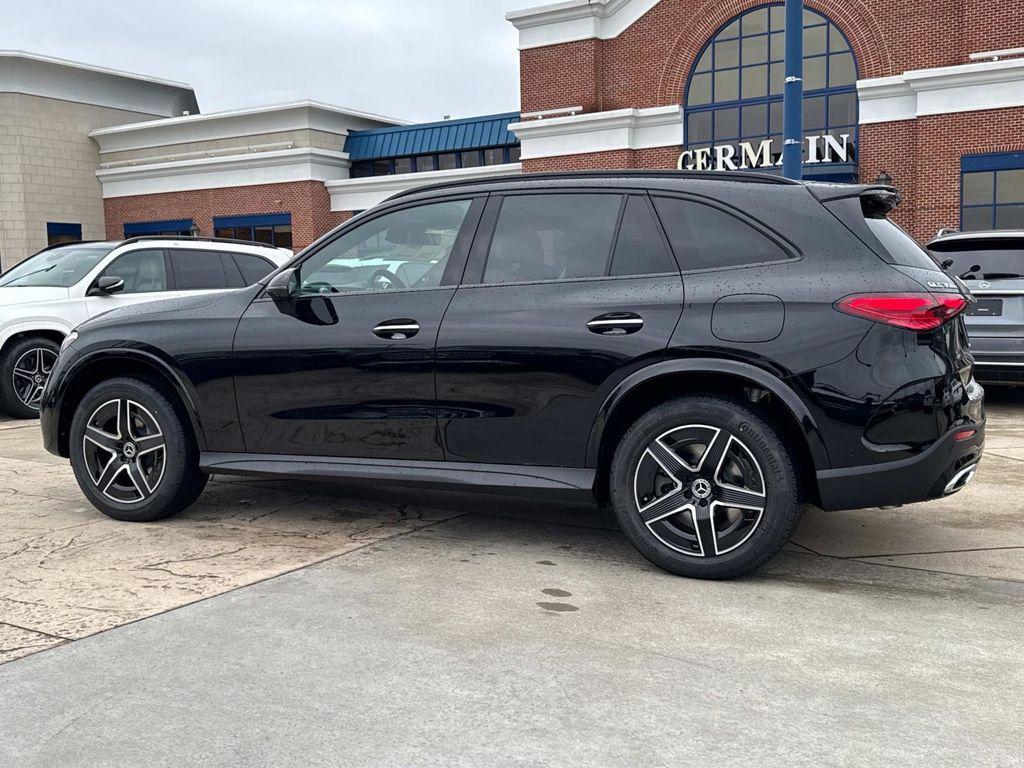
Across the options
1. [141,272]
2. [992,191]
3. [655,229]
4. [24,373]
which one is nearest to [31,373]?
[24,373]

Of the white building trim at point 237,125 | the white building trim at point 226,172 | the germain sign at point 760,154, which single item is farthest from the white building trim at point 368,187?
the germain sign at point 760,154

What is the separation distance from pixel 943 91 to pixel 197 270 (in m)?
19.0

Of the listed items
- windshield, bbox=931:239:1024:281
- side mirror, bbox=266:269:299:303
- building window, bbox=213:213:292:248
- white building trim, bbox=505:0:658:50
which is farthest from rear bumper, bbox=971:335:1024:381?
building window, bbox=213:213:292:248

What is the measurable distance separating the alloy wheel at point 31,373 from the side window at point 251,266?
6.88 ft

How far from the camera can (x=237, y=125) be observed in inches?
1398

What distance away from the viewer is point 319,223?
112 feet

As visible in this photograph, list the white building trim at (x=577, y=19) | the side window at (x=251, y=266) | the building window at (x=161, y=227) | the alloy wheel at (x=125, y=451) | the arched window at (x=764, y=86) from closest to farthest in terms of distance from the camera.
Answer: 1. the alloy wheel at (x=125, y=451)
2. the side window at (x=251, y=266)
3. the arched window at (x=764, y=86)
4. the white building trim at (x=577, y=19)
5. the building window at (x=161, y=227)

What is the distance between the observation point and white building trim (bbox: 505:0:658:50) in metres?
28.2

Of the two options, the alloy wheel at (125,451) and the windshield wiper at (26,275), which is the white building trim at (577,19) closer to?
the windshield wiper at (26,275)

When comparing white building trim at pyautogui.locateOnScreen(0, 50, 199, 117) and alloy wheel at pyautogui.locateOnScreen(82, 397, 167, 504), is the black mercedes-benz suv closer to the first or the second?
alloy wheel at pyautogui.locateOnScreen(82, 397, 167, 504)

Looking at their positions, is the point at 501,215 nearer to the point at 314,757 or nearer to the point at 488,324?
A: the point at 488,324

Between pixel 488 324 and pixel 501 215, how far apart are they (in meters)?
0.61

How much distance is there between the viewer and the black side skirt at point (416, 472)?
4605 millimetres

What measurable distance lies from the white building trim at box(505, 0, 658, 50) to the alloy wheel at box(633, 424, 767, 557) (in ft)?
85.3
